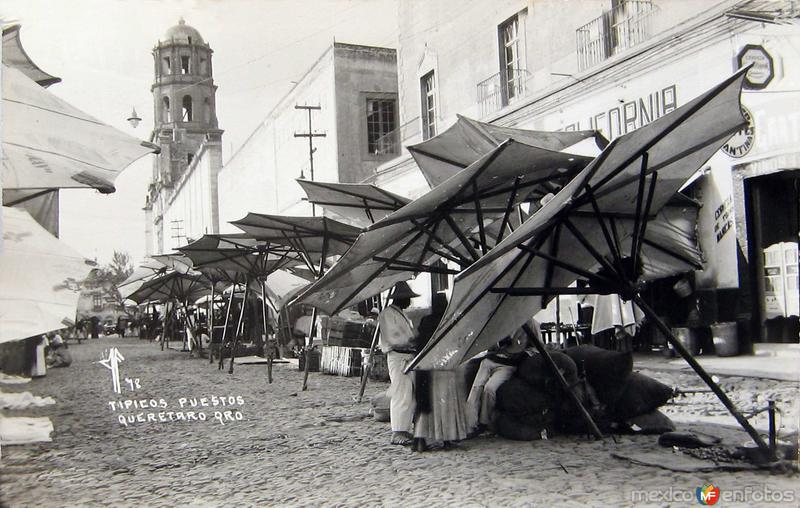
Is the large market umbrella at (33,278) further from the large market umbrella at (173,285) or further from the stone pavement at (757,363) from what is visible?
the large market umbrella at (173,285)

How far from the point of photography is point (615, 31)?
44.4 ft

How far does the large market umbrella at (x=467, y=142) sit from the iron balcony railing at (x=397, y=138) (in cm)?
1074

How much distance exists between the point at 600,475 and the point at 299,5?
17.9 feet

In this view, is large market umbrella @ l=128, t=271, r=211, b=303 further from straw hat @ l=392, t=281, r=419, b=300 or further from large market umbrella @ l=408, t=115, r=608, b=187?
straw hat @ l=392, t=281, r=419, b=300

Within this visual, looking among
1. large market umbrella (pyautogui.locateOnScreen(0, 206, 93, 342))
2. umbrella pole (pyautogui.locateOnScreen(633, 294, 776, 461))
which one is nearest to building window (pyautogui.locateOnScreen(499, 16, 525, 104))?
umbrella pole (pyautogui.locateOnScreen(633, 294, 776, 461))

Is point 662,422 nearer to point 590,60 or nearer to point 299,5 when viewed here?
point 299,5

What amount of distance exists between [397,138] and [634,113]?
997 cm

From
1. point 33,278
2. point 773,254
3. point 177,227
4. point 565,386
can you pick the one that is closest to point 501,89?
point 773,254

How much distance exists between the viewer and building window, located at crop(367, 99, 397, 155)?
70.4ft

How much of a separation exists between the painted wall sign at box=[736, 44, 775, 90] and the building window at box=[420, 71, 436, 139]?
9.75 m

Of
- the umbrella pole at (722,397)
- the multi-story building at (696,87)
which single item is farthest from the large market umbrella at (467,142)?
the umbrella pole at (722,397)

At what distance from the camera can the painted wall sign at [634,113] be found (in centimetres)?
1194

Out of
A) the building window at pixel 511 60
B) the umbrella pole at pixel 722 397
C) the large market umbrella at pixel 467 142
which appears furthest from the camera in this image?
the building window at pixel 511 60

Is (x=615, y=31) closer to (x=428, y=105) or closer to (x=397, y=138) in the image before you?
(x=428, y=105)
